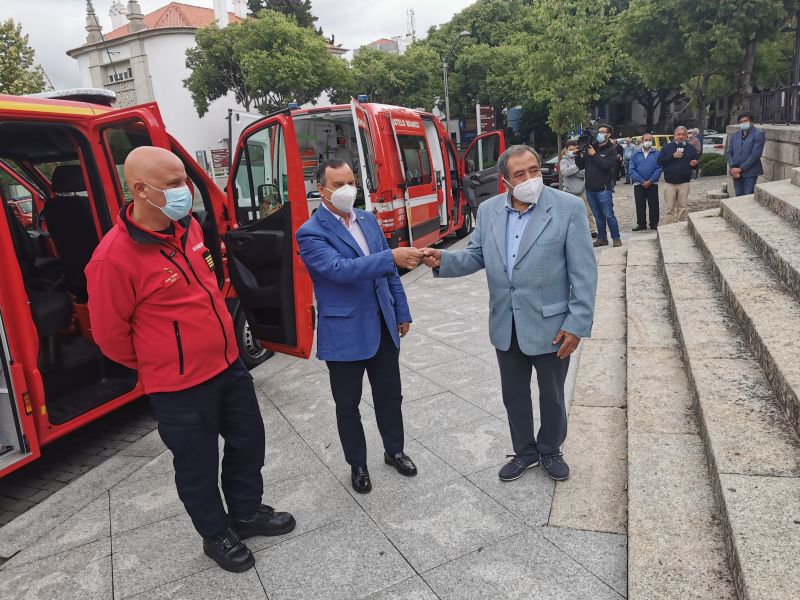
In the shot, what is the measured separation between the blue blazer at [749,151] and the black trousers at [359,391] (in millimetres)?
7498

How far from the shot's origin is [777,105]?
427 inches

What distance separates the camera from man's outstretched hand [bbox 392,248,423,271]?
9.68 ft

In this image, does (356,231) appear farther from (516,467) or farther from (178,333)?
(516,467)

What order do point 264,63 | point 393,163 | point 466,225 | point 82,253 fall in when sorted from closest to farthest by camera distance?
point 82,253 < point 393,163 < point 466,225 < point 264,63

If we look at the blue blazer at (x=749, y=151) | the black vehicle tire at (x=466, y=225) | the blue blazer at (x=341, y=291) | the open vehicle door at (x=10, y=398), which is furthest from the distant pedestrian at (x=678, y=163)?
the open vehicle door at (x=10, y=398)

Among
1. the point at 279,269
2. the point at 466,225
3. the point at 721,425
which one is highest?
the point at 279,269

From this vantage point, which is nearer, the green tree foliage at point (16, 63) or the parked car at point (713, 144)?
the green tree foliage at point (16, 63)

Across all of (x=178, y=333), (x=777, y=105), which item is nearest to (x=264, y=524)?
(x=178, y=333)

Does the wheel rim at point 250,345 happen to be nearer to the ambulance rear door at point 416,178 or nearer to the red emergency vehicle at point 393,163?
the red emergency vehicle at point 393,163

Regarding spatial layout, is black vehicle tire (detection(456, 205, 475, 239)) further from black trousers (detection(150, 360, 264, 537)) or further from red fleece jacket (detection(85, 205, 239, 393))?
red fleece jacket (detection(85, 205, 239, 393))

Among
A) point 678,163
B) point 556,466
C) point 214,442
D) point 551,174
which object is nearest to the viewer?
point 214,442

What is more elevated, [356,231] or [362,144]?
[362,144]

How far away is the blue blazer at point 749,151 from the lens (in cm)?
820

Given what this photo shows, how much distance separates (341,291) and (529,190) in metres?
1.06
